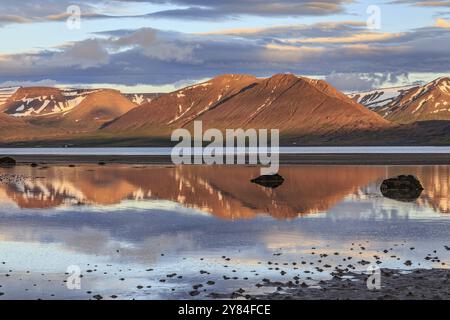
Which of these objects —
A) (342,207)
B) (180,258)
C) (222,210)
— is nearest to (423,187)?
(342,207)

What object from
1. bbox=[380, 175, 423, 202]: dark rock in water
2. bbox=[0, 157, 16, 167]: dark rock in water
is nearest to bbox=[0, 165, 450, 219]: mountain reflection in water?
bbox=[380, 175, 423, 202]: dark rock in water

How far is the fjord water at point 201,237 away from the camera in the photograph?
84.9 feet

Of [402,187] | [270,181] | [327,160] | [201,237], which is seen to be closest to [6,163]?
[327,160]

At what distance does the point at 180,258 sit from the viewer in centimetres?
3025

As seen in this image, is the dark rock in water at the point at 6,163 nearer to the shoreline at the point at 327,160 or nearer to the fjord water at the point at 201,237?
the shoreline at the point at 327,160

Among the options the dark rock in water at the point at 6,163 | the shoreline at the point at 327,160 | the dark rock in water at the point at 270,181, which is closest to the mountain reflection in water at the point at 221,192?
the dark rock in water at the point at 270,181

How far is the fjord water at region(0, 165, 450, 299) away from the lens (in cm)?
2588

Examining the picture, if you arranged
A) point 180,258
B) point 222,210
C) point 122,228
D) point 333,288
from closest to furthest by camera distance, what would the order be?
1. point 333,288
2. point 180,258
3. point 122,228
4. point 222,210

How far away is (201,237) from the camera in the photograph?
118 ft

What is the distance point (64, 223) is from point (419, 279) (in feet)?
76.5

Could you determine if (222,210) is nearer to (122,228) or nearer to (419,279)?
(122,228)

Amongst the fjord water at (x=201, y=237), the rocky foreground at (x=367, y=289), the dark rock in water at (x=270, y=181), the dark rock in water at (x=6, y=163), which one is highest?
the dark rock in water at (x=6, y=163)

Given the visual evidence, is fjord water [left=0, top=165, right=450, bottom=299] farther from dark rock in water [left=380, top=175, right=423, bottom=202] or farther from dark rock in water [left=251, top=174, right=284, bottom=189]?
dark rock in water [left=251, top=174, right=284, bottom=189]

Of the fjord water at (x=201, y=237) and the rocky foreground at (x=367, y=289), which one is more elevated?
the fjord water at (x=201, y=237)
